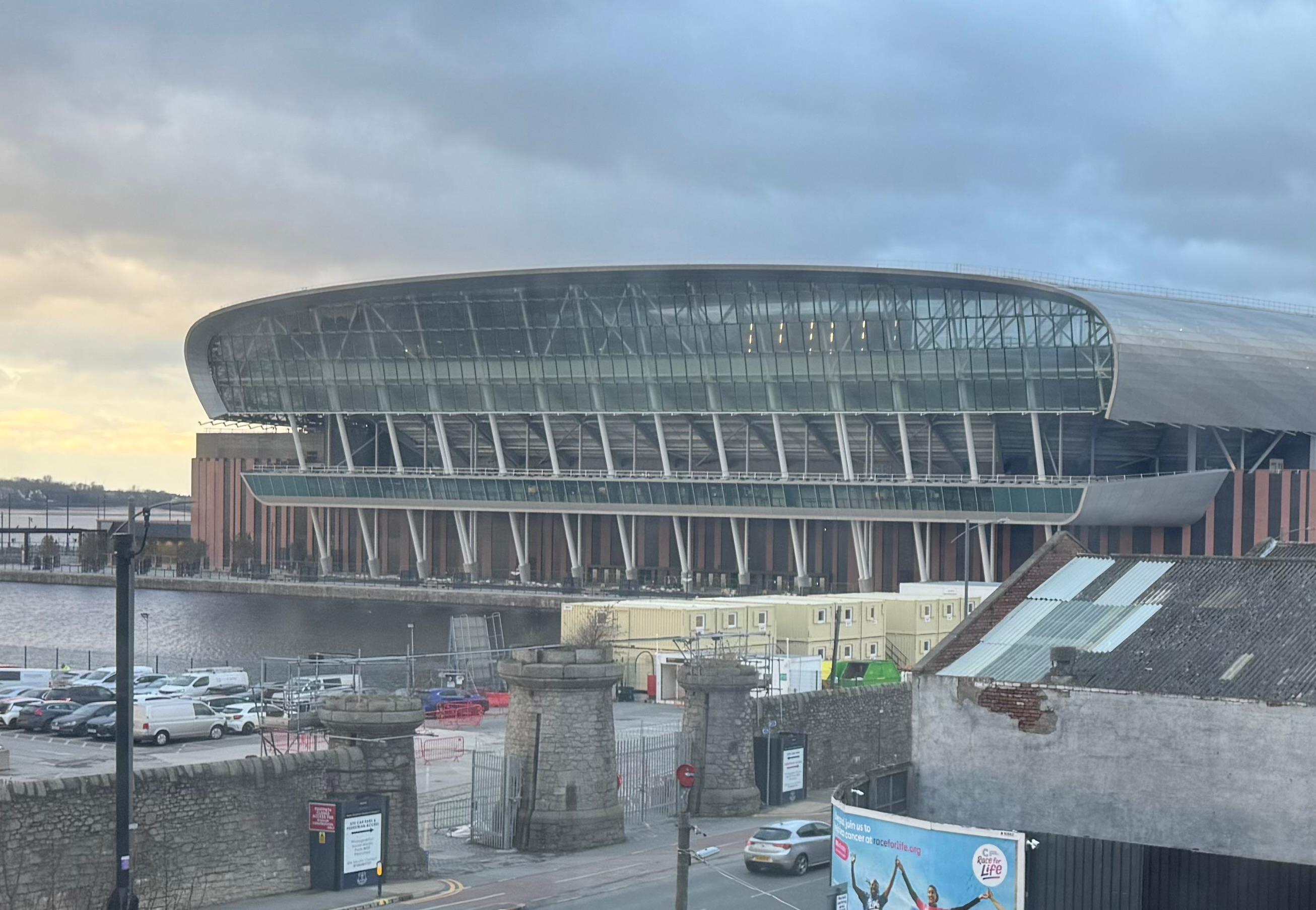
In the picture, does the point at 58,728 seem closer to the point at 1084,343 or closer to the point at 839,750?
the point at 839,750

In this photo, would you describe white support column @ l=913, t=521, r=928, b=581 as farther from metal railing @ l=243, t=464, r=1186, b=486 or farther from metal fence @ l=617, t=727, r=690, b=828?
metal fence @ l=617, t=727, r=690, b=828

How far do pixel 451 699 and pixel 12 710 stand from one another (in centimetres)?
1439

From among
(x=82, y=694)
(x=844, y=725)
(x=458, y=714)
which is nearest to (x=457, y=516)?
(x=82, y=694)

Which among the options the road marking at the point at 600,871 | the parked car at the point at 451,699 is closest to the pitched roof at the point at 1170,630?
the road marking at the point at 600,871

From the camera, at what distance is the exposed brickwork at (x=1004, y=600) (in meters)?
29.8

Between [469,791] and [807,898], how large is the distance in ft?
38.3

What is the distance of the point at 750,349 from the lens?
117m

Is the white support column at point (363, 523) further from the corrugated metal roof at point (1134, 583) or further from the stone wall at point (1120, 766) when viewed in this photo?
the stone wall at point (1120, 766)

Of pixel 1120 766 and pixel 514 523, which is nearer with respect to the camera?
pixel 1120 766

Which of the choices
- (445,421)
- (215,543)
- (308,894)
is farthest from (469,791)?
(215,543)

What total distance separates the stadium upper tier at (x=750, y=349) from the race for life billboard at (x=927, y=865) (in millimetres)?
80468

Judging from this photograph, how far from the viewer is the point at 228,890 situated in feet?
100

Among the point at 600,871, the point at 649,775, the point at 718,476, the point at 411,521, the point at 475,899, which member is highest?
the point at 718,476

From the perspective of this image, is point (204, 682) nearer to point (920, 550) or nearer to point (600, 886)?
point (600, 886)
